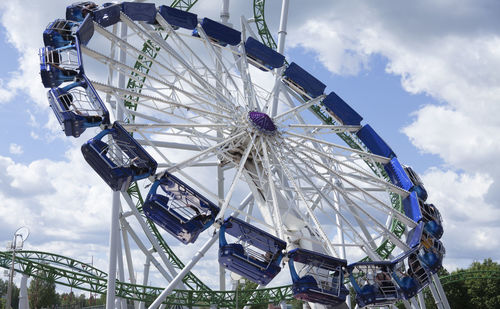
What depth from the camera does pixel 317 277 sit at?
11844mm

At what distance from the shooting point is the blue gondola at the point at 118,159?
11.4 metres

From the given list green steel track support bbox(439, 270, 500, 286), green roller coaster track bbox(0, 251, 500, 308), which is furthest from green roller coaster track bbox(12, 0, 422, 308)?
green steel track support bbox(439, 270, 500, 286)

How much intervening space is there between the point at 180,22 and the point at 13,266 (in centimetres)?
980

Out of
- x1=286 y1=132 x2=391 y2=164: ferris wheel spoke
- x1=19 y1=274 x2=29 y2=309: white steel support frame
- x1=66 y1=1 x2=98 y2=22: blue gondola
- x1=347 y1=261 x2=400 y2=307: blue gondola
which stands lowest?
x1=347 y1=261 x2=400 y2=307: blue gondola

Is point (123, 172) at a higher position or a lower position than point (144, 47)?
lower

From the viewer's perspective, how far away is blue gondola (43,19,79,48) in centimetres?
1388

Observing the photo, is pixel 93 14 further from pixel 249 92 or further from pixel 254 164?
pixel 254 164

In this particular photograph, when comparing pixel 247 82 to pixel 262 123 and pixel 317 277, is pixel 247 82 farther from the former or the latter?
pixel 317 277

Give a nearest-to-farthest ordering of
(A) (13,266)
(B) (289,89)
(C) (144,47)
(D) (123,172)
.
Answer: (D) (123,172) < (A) (13,266) < (B) (289,89) < (C) (144,47)

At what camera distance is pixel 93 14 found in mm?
15039

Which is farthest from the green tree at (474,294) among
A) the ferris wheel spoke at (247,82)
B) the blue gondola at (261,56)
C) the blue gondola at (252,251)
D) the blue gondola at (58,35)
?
the blue gondola at (58,35)

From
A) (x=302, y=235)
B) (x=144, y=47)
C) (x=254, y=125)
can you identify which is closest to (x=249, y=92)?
(x=254, y=125)

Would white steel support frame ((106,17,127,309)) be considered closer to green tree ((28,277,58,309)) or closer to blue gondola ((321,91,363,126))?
blue gondola ((321,91,363,126))

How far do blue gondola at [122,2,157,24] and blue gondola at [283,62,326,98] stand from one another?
5436 mm
